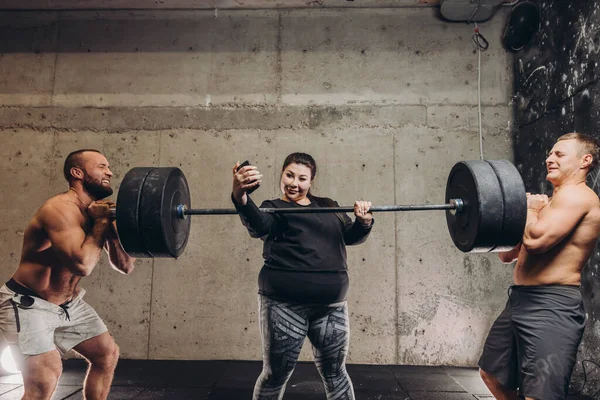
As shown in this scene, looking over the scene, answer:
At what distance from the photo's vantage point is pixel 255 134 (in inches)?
145

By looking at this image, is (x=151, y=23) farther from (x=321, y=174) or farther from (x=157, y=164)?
(x=321, y=174)

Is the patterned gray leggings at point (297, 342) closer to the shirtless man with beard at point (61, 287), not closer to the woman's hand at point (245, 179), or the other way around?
the woman's hand at point (245, 179)

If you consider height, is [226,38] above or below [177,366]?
above

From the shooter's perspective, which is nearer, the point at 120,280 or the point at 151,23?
the point at 120,280

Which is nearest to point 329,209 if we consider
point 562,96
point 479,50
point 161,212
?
point 161,212

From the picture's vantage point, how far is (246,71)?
377cm

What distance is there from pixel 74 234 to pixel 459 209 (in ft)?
6.02

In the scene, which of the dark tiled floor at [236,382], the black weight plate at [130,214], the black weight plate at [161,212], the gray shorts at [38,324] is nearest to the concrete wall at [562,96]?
the dark tiled floor at [236,382]

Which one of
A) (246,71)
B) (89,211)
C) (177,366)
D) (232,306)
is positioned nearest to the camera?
(89,211)

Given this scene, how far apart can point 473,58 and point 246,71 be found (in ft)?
6.76

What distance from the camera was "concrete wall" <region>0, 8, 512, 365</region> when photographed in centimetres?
347

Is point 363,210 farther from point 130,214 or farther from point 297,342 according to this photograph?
point 130,214

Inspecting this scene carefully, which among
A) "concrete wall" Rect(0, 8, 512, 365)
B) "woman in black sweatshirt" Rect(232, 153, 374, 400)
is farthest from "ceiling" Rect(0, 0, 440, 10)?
"woman in black sweatshirt" Rect(232, 153, 374, 400)

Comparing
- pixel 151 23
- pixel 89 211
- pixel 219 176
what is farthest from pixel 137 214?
pixel 151 23
